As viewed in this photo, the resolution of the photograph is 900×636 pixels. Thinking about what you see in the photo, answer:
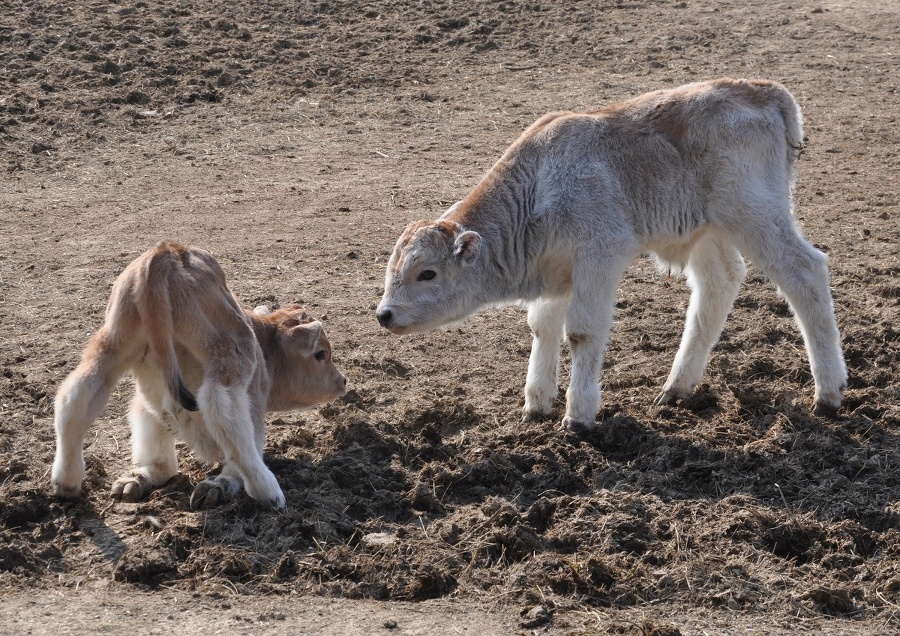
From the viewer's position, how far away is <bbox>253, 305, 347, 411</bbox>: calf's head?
783cm

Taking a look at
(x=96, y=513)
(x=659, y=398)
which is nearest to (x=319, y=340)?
(x=96, y=513)

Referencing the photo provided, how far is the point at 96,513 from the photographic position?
676cm

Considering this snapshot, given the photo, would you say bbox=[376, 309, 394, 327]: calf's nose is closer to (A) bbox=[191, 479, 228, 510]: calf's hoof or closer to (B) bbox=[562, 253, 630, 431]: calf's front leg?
(B) bbox=[562, 253, 630, 431]: calf's front leg

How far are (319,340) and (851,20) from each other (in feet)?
47.1

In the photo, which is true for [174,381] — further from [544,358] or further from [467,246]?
[544,358]

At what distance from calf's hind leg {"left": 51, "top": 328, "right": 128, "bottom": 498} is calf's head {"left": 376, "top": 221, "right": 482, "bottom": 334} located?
1.90 m

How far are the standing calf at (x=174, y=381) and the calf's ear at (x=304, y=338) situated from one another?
63 centimetres

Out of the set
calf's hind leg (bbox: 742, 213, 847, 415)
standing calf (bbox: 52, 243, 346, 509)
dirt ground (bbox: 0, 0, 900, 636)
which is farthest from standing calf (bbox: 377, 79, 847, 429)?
standing calf (bbox: 52, 243, 346, 509)

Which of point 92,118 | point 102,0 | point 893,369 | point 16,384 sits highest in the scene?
point 102,0

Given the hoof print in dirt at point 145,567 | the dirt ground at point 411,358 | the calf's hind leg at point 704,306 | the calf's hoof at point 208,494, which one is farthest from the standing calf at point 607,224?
the hoof print in dirt at point 145,567

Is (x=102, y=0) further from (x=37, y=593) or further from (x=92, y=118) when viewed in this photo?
(x=37, y=593)

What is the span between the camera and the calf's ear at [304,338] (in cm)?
783

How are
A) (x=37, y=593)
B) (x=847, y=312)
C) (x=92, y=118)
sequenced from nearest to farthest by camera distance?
(x=37, y=593)
(x=847, y=312)
(x=92, y=118)

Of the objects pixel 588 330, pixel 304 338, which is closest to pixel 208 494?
pixel 304 338
